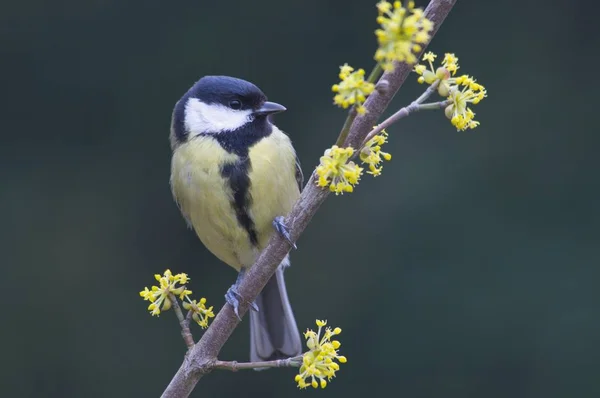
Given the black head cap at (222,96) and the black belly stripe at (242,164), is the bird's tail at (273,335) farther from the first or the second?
the black head cap at (222,96)

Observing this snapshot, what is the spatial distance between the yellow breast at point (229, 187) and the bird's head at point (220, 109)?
0.17ft

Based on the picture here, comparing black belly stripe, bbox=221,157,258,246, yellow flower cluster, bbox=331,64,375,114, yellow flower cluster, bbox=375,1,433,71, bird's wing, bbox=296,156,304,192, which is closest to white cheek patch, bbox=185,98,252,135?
black belly stripe, bbox=221,157,258,246

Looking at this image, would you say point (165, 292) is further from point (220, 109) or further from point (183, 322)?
point (220, 109)

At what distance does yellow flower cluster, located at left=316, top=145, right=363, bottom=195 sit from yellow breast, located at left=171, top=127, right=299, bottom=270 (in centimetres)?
93

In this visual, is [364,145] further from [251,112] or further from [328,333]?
[251,112]

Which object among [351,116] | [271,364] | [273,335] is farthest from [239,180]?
[351,116]

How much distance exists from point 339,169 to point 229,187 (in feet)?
3.19

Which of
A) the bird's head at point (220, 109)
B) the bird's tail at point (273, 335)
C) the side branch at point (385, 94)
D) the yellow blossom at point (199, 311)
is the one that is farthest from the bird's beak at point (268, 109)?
the side branch at point (385, 94)

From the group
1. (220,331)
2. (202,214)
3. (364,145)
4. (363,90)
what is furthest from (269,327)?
(363,90)

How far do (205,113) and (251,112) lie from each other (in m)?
0.15

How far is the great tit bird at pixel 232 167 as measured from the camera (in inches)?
91.1

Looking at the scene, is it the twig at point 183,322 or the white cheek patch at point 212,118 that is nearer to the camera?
the twig at point 183,322

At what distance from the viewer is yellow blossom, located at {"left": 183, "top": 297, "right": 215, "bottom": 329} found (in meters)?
1.65

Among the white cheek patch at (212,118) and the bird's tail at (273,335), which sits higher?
the white cheek patch at (212,118)
